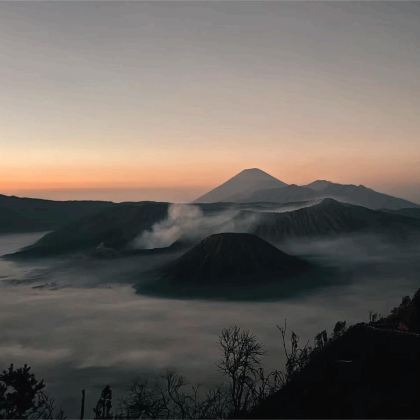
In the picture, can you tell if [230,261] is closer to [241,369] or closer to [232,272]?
[232,272]

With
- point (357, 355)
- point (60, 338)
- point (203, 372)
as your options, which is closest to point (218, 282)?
point (60, 338)

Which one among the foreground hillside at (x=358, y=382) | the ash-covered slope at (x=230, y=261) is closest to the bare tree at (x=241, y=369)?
the foreground hillside at (x=358, y=382)

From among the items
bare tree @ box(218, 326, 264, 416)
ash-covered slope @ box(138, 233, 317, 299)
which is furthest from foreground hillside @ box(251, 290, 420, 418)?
ash-covered slope @ box(138, 233, 317, 299)

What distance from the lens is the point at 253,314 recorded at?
459 ft

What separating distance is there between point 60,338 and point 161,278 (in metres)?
64.4

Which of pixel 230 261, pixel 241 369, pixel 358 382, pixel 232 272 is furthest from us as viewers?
pixel 230 261

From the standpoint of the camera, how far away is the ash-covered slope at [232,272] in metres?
167

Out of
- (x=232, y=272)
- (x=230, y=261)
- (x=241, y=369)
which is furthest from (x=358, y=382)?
(x=230, y=261)

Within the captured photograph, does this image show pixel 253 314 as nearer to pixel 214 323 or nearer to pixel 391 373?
pixel 214 323

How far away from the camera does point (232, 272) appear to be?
17862 cm

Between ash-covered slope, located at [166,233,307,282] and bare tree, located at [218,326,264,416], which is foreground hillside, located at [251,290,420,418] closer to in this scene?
bare tree, located at [218,326,264,416]

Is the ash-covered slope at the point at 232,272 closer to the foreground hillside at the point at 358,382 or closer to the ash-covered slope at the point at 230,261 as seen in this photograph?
the ash-covered slope at the point at 230,261

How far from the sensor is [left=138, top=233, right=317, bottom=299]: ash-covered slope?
16662 centimetres

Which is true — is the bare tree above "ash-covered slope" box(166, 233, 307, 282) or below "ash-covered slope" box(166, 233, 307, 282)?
below
